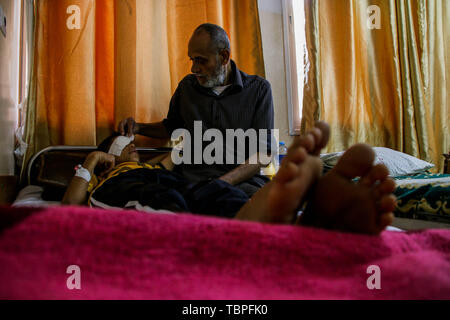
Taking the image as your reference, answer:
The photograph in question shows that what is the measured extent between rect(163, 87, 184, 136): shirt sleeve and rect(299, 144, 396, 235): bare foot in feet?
3.73

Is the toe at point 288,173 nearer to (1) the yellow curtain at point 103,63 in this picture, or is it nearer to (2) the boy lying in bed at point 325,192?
(2) the boy lying in bed at point 325,192

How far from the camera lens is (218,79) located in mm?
1494

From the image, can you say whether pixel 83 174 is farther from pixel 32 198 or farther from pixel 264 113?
pixel 264 113

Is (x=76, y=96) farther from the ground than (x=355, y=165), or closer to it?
farther from the ground

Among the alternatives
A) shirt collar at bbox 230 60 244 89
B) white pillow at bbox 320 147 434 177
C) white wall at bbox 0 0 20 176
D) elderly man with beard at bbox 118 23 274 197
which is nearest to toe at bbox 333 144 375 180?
elderly man with beard at bbox 118 23 274 197

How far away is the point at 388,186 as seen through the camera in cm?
61

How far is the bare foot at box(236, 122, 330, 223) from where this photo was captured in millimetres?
584

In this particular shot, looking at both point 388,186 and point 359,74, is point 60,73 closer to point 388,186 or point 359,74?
point 388,186

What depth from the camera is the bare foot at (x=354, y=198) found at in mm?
590

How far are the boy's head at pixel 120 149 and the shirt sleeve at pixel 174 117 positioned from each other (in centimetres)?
29
